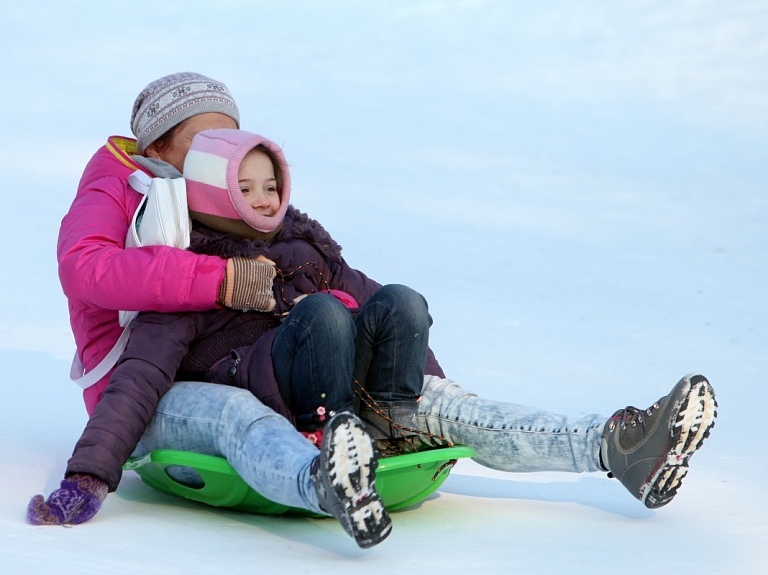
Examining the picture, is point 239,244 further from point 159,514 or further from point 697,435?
point 697,435

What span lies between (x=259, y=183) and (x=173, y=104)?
375 mm

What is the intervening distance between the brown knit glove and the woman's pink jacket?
0.8 inches

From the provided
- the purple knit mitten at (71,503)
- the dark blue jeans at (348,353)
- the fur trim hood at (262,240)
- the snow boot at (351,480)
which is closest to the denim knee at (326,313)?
the dark blue jeans at (348,353)

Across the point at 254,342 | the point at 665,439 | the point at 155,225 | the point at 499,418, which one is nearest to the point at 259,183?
the point at 155,225

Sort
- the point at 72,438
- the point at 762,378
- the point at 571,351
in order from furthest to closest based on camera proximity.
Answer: the point at 571,351 < the point at 762,378 < the point at 72,438

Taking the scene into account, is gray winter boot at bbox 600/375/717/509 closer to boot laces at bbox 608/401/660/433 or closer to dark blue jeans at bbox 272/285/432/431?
boot laces at bbox 608/401/660/433

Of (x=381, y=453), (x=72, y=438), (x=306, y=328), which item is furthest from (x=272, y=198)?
(x=72, y=438)

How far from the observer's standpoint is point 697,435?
1996 mm

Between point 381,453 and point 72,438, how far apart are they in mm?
979

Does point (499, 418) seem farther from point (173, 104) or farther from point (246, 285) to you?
point (173, 104)

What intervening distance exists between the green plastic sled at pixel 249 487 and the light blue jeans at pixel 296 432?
44 mm

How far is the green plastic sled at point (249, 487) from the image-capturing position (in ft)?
6.63

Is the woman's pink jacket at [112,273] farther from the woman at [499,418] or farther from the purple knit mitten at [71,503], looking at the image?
the purple knit mitten at [71,503]

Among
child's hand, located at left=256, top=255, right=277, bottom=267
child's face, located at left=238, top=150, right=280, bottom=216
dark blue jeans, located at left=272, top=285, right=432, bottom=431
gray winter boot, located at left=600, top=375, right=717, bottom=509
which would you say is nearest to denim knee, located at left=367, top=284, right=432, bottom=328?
dark blue jeans, located at left=272, top=285, right=432, bottom=431
